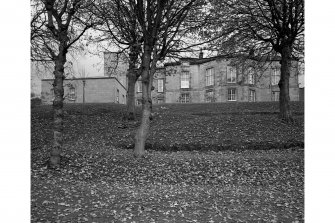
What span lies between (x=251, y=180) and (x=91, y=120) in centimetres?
1283

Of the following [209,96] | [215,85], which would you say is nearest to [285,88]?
[215,85]

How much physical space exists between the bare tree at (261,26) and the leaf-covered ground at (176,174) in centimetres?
414

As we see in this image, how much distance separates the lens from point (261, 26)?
16.1 m

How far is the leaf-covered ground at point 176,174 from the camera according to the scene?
227 inches

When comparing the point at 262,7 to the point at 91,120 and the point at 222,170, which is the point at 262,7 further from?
the point at 91,120

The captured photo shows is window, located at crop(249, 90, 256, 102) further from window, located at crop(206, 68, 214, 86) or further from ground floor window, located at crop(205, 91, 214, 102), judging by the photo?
window, located at crop(206, 68, 214, 86)

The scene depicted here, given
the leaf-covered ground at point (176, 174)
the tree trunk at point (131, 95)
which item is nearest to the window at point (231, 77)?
the leaf-covered ground at point (176, 174)

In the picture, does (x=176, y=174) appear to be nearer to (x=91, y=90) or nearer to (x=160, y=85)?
(x=91, y=90)

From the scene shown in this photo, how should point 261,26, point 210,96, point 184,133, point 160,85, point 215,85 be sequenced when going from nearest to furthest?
point 184,133 → point 261,26 → point 215,85 → point 210,96 → point 160,85

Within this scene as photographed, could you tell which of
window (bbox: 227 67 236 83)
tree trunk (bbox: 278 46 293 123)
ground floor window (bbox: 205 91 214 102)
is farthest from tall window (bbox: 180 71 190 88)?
tree trunk (bbox: 278 46 293 123)

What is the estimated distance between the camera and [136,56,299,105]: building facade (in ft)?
135

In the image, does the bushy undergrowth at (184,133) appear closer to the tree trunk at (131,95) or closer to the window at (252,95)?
the tree trunk at (131,95)

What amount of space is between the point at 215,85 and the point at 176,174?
34603 millimetres

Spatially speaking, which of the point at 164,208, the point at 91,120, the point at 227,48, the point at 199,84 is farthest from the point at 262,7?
the point at 199,84
